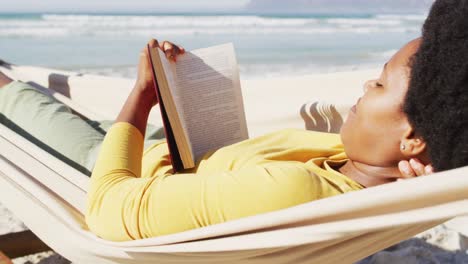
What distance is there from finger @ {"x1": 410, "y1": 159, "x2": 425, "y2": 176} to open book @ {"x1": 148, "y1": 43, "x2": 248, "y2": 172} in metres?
0.51

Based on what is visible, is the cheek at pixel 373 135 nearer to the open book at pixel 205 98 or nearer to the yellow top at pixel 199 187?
the yellow top at pixel 199 187

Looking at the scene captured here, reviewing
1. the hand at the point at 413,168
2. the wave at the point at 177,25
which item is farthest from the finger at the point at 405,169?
the wave at the point at 177,25

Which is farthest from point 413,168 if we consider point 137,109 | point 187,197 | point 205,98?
point 137,109

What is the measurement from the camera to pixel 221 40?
977 centimetres

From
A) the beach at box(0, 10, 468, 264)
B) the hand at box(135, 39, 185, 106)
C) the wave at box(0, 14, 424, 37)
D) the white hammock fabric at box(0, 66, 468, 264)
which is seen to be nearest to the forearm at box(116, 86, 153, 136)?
the hand at box(135, 39, 185, 106)

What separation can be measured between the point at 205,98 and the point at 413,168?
0.55 m

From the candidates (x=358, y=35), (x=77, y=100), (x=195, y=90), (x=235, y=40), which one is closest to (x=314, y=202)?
(x=195, y=90)

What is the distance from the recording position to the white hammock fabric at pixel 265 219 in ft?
2.96

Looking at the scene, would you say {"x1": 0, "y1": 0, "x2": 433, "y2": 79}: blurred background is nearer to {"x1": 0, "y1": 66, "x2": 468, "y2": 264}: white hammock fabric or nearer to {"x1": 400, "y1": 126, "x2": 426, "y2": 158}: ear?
{"x1": 0, "y1": 66, "x2": 468, "y2": 264}: white hammock fabric

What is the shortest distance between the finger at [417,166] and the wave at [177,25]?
8730 millimetres

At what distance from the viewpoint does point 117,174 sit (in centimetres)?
122

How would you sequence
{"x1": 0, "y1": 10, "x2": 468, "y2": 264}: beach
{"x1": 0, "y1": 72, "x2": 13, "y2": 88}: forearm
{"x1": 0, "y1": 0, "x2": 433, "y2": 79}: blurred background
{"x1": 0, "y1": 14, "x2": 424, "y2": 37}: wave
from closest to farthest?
{"x1": 0, "y1": 72, "x2": 13, "y2": 88}: forearm
{"x1": 0, "y1": 10, "x2": 468, "y2": 264}: beach
{"x1": 0, "y1": 0, "x2": 433, "y2": 79}: blurred background
{"x1": 0, "y1": 14, "x2": 424, "y2": 37}: wave

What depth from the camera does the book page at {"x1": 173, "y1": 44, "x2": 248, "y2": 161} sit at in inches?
56.3

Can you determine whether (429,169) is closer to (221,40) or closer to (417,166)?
(417,166)
